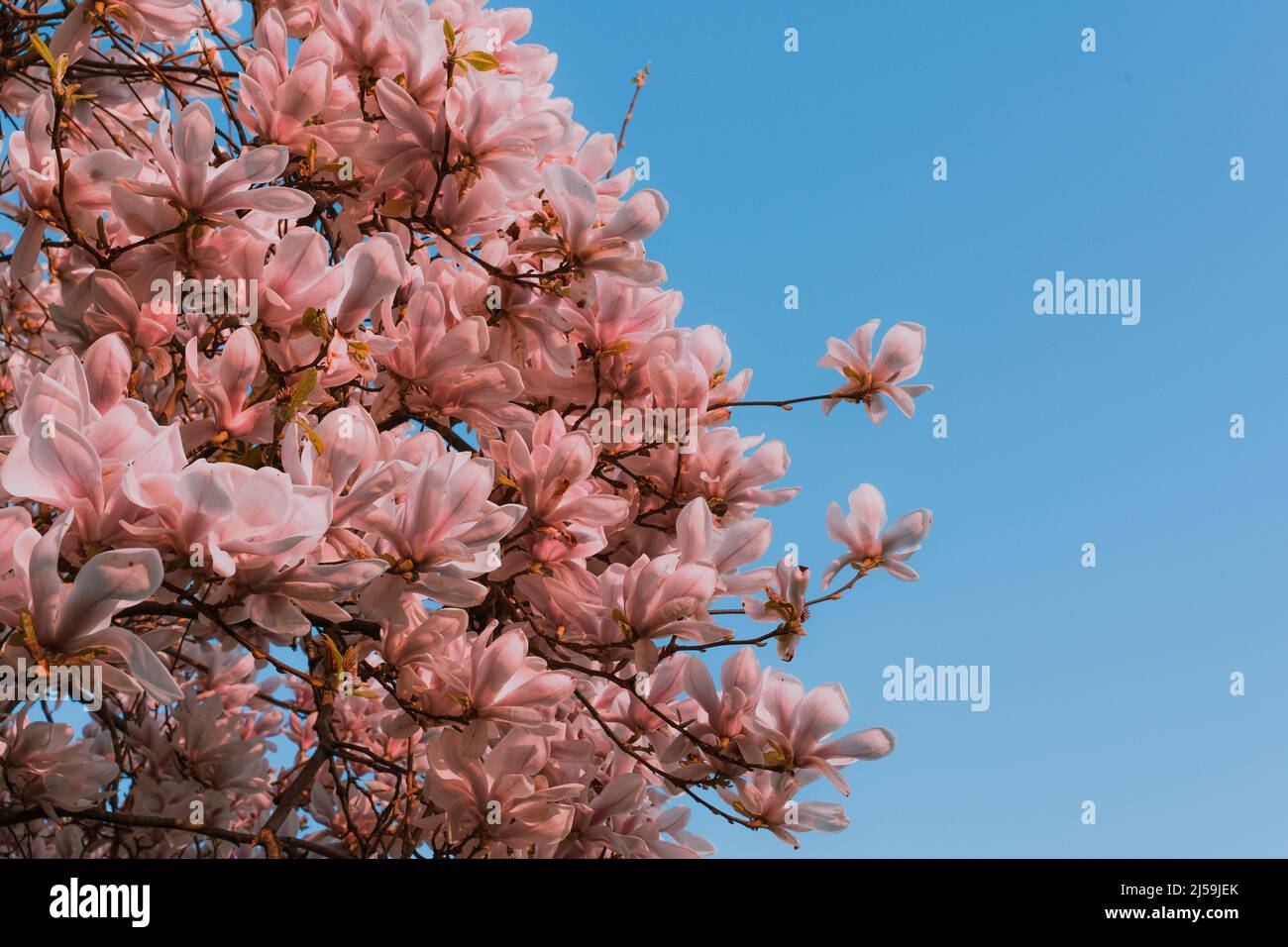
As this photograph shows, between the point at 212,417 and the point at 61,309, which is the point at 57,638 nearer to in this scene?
the point at 212,417

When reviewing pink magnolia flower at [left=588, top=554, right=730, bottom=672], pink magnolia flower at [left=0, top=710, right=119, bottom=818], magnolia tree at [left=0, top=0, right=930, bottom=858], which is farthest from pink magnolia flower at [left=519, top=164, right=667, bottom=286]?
pink magnolia flower at [left=0, top=710, right=119, bottom=818]

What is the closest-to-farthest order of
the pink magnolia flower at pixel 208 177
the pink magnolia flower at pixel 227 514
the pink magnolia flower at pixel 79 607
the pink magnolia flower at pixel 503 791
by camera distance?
the pink magnolia flower at pixel 79 607
the pink magnolia flower at pixel 227 514
the pink magnolia flower at pixel 208 177
the pink magnolia flower at pixel 503 791

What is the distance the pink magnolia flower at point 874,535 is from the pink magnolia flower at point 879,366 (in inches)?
12.9

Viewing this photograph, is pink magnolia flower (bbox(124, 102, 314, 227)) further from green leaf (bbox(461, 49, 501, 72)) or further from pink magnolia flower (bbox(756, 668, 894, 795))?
pink magnolia flower (bbox(756, 668, 894, 795))

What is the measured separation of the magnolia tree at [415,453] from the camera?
5.64ft

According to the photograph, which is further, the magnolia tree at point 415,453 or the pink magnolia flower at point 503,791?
the pink magnolia flower at point 503,791

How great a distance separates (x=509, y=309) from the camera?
270 centimetres

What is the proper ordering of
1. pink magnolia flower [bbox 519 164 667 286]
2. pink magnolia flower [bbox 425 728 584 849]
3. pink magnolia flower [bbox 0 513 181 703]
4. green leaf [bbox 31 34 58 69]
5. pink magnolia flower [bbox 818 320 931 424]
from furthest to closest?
pink magnolia flower [bbox 818 320 931 424], pink magnolia flower [bbox 519 164 667 286], pink magnolia flower [bbox 425 728 584 849], green leaf [bbox 31 34 58 69], pink magnolia flower [bbox 0 513 181 703]

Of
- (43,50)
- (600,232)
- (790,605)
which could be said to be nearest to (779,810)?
(790,605)

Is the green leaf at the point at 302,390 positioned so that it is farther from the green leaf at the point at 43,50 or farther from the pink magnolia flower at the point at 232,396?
the green leaf at the point at 43,50

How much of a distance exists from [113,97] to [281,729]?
244 cm

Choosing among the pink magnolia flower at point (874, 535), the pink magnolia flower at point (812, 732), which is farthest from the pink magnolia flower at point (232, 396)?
the pink magnolia flower at point (874, 535)

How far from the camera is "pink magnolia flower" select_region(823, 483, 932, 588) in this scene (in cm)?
279

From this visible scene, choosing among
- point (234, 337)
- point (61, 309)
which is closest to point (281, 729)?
point (61, 309)
